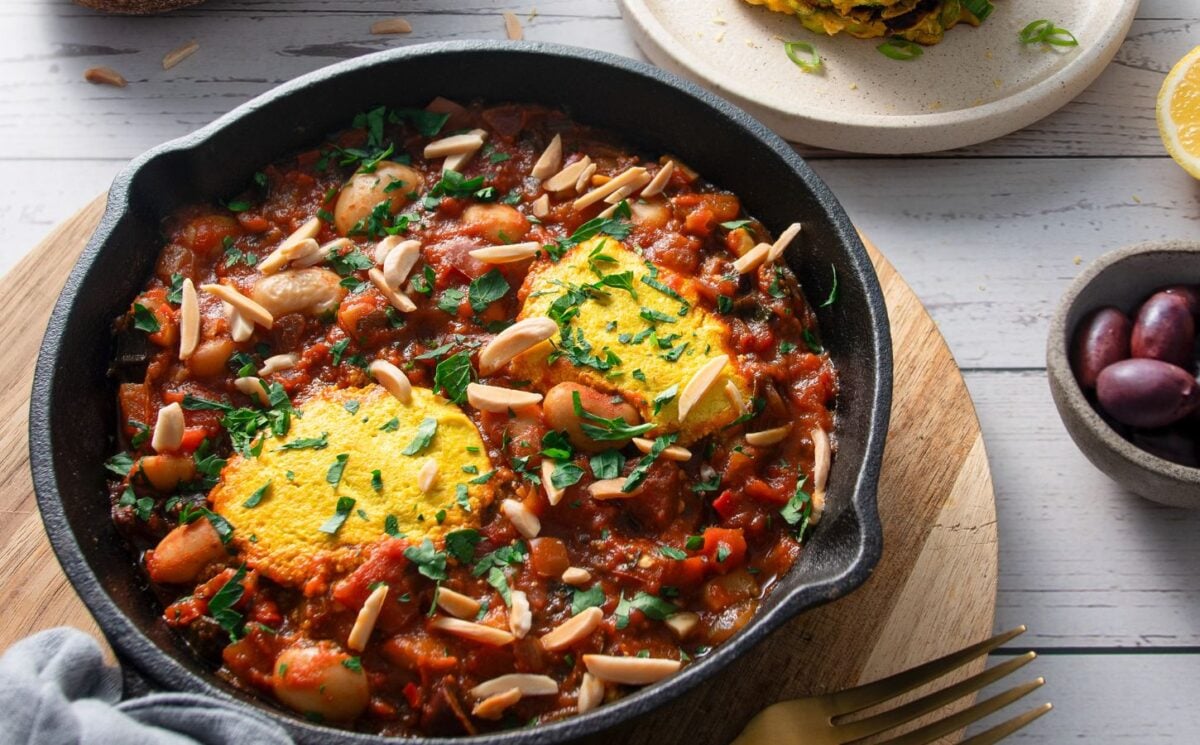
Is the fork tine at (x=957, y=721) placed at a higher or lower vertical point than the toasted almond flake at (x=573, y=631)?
lower

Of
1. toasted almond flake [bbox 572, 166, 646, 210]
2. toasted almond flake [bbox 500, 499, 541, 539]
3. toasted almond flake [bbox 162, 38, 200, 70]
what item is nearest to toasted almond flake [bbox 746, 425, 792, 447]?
toasted almond flake [bbox 500, 499, 541, 539]

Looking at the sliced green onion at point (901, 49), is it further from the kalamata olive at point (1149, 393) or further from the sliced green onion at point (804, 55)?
the kalamata olive at point (1149, 393)

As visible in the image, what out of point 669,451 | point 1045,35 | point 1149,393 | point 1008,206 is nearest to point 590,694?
point 669,451

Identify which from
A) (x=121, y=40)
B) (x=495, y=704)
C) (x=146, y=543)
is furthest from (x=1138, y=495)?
(x=121, y=40)

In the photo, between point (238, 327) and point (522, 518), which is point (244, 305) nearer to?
point (238, 327)

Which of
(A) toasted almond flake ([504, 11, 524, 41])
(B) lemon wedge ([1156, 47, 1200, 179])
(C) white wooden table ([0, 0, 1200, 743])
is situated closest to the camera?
(C) white wooden table ([0, 0, 1200, 743])

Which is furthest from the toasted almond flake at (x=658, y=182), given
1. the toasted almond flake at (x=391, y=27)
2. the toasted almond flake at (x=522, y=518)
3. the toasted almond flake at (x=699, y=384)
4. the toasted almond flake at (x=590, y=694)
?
the toasted almond flake at (x=391, y=27)

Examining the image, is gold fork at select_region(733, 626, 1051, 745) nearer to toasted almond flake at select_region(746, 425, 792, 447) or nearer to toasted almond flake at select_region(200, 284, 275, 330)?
toasted almond flake at select_region(746, 425, 792, 447)
